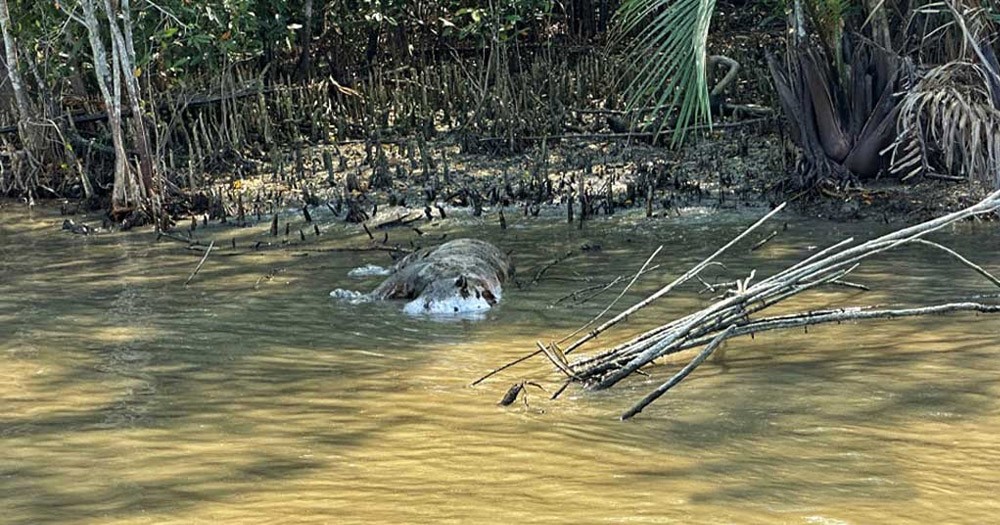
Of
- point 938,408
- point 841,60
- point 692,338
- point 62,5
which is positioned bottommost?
point 938,408

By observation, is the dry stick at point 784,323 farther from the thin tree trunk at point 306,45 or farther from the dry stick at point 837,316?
the thin tree trunk at point 306,45

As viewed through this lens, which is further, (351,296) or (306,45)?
(306,45)

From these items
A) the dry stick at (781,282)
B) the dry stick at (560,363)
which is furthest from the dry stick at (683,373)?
the dry stick at (560,363)

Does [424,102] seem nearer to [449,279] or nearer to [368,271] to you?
[368,271]

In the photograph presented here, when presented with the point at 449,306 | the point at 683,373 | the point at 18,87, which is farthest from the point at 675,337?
the point at 18,87

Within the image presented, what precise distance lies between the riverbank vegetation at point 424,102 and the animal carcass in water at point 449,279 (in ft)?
7.51

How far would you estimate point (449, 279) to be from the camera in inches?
322

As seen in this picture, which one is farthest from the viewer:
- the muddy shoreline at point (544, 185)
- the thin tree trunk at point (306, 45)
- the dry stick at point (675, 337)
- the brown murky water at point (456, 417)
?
the thin tree trunk at point (306, 45)

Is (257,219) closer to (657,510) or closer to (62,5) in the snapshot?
(62,5)

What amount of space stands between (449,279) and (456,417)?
9.13ft

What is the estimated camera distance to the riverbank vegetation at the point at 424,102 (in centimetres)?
1123

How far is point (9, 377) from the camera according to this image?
6352 mm

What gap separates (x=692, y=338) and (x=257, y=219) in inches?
303

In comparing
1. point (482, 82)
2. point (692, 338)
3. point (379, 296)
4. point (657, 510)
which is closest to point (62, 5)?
point (482, 82)
